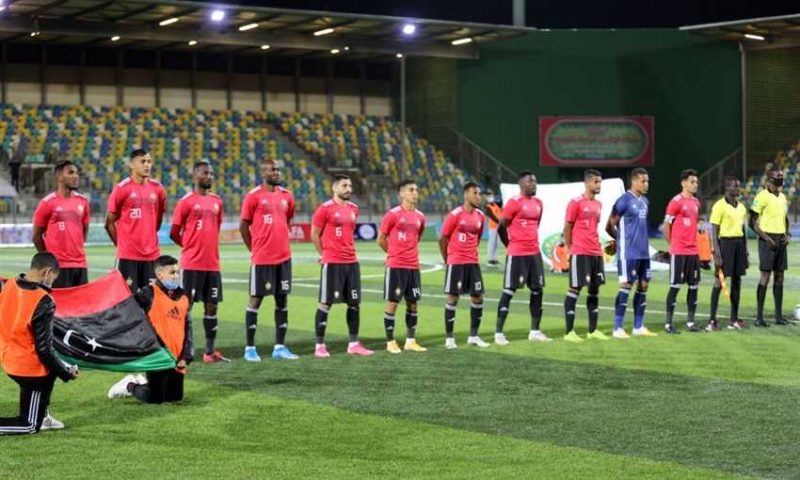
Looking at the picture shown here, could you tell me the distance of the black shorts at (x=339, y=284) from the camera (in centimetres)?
1570

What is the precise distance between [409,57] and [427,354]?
46.1 m

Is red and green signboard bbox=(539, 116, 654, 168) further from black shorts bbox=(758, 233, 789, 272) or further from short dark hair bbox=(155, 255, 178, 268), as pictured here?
short dark hair bbox=(155, 255, 178, 268)

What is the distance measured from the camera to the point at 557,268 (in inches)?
1201

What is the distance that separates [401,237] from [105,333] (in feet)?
17.5

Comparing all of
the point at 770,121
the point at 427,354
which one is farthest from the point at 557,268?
the point at 770,121

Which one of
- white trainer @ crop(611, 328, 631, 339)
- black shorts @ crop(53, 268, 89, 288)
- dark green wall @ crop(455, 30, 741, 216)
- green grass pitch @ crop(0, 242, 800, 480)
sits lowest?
white trainer @ crop(611, 328, 631, 339)

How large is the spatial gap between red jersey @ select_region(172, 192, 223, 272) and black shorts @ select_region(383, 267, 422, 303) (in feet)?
7.29

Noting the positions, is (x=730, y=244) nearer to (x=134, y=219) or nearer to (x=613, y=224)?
(x=613, y=224)

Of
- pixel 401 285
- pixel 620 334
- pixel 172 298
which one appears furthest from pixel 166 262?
pixel 620 334

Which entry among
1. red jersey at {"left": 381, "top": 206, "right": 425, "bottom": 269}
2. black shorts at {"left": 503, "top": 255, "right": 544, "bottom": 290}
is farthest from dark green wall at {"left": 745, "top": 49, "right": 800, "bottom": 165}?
red jersey at {"left": 381, "top": 206, "right": 425, "bottom": 269}

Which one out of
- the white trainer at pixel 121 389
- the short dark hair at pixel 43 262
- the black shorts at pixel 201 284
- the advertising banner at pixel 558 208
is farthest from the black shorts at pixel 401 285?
the advertising banner at pixel 558 208

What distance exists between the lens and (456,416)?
37.0 feet

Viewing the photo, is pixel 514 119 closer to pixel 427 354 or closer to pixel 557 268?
pixel 557 268

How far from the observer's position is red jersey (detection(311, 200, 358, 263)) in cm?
1579
